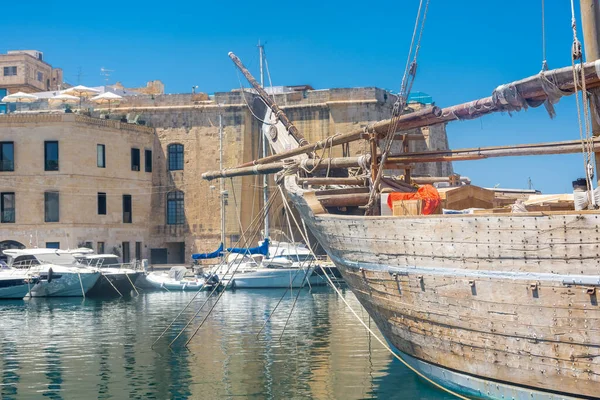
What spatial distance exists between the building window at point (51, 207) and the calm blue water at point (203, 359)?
1879 centimetres

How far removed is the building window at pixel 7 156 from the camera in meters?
45.7

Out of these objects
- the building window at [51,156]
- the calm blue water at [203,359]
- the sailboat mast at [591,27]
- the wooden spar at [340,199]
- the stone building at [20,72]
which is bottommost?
the calm blue water at [203,359]

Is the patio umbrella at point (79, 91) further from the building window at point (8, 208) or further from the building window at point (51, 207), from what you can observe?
the building window at point (51, 207)

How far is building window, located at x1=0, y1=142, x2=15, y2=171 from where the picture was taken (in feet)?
150

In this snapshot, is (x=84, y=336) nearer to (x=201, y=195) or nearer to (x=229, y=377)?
(x=229, y=377)

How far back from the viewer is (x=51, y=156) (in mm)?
45469

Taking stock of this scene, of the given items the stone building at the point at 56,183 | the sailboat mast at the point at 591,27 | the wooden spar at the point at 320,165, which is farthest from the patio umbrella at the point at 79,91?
the sailboat mast at the point at 591,27

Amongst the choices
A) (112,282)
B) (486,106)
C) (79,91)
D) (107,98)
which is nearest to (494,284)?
(486,106)

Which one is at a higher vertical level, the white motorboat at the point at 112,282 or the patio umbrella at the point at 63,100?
the patio umbrella at the point at 63,100

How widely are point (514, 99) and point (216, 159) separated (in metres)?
38.3

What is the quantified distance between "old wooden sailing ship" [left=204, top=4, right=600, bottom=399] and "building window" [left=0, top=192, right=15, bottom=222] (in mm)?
36370

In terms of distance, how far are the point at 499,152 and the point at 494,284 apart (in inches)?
169

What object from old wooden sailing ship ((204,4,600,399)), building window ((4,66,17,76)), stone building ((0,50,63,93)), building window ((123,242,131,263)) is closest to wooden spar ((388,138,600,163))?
old wooden sailing ship ((204,4,600,399))

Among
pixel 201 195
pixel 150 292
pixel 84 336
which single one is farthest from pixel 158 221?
pixel 84 336
